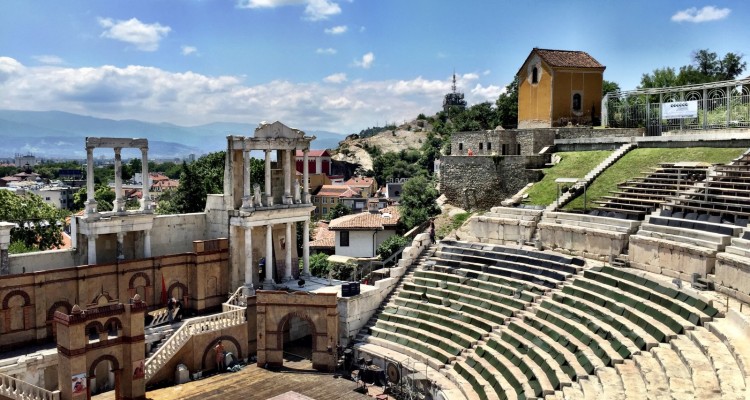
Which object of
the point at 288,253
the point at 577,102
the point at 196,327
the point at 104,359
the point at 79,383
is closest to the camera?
the point at 79,383

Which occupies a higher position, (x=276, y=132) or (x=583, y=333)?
(x=276, y=132)

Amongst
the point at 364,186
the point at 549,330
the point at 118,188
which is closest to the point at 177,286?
the point at 118,188

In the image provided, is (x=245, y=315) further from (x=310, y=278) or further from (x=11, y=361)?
(x=11, y=361)

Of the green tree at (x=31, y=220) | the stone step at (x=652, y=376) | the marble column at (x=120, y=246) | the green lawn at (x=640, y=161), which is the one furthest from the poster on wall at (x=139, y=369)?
the green tree at (x=31, y=220)

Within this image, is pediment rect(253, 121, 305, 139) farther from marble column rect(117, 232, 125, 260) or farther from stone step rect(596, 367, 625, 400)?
stone step rect(596, 367, 625, 400)

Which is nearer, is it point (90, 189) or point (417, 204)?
point (90, 189)

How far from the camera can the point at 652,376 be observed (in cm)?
1523

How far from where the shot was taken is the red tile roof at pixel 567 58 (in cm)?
4344

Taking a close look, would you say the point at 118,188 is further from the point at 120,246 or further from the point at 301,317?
the point at 301,317

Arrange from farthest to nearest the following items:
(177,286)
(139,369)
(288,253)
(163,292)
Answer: (288,253)
(177,286)
(163,292)
(139,369)

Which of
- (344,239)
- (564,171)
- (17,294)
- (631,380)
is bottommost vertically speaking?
(631,380)

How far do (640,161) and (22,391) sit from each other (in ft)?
95.2

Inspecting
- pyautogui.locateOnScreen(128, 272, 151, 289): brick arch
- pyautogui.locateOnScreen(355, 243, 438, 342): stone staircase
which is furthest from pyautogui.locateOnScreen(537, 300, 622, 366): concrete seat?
pyautogui.locateOnScreen(128, 272, 151, 289): brick arch

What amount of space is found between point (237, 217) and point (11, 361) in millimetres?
10668
